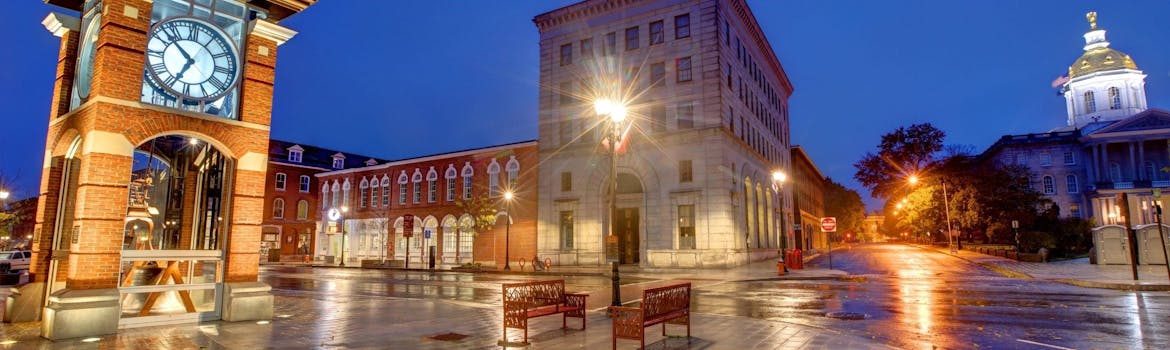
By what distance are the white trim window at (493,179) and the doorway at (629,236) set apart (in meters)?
Answer: 9.53

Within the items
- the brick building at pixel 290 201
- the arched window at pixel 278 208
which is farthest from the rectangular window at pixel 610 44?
the arched window at pixel 278 208

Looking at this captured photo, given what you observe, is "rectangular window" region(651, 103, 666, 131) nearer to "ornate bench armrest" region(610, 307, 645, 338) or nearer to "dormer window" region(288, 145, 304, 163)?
"ornate bench armrest" region(610, 307, 645, 338)

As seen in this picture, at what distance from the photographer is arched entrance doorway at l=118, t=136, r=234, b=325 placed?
1090 cm

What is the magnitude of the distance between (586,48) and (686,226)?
14.4 metres

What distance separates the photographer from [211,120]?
11.1 m

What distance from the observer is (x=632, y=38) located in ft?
127

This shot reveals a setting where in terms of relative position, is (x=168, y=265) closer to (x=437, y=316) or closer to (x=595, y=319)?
(x=437, y=316)

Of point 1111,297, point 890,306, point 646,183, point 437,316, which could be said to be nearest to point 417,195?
point 646,183

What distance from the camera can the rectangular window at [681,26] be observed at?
36438 millimetres

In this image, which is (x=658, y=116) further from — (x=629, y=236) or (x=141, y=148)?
(x=141, y=148)

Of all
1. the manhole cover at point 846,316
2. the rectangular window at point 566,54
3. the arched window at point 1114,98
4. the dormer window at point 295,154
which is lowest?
the manhole cover at point 846,316

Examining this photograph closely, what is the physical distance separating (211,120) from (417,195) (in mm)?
36749

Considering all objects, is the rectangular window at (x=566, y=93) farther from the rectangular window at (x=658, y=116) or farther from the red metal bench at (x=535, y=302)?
the red metal bench at (x=535, y=302)

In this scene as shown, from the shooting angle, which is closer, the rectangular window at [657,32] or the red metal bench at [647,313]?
the red metal bench at [647,313]
